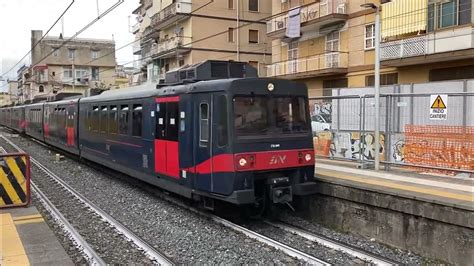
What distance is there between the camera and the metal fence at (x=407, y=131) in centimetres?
1102

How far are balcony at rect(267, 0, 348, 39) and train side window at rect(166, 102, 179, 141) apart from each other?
2144 centimetres

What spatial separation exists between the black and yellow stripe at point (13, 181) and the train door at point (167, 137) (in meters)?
2.79

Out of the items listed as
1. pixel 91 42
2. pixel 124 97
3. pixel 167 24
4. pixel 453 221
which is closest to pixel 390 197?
pixel 453 221

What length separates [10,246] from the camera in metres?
6.65

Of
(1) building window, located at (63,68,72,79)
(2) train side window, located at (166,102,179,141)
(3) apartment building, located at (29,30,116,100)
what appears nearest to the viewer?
(2) train side window, located at (166,102,179,141)

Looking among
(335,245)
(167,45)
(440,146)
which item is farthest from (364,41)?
(167,45)

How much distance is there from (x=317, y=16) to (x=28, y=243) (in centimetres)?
2722

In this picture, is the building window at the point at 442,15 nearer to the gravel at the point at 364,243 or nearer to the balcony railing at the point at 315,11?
the balcony railing at the point at 315,11

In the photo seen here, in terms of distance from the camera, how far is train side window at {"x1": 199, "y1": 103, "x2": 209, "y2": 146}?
9047 mm

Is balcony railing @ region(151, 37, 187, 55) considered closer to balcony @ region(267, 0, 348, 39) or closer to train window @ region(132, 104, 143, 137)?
balcony @ region(267, 0, 348, 39)

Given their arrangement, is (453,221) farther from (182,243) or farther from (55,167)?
(55,167)

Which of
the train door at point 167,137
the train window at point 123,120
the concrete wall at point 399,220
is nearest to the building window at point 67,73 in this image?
the train window at point 123,120

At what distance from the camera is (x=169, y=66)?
50344mm

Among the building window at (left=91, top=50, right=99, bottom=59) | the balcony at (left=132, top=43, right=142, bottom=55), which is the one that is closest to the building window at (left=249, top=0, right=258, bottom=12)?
the balcony at (left=132, top=43, right=142, bottom=55)
